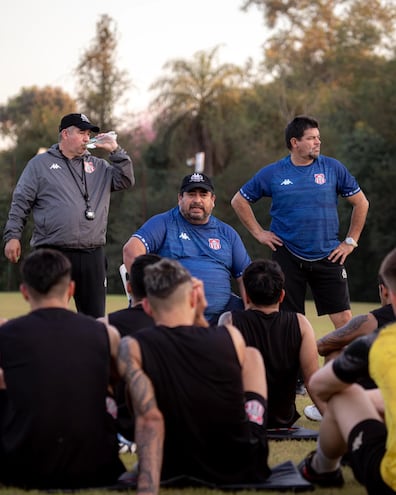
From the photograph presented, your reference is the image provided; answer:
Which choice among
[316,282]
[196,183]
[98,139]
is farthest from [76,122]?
[316,282]

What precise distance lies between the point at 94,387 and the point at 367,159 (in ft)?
108

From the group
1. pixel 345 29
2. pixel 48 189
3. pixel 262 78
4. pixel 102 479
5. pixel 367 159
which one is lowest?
pixel 102 479

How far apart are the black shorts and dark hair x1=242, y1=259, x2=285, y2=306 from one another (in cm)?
166

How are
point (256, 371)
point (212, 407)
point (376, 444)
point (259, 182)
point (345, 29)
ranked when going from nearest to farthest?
1. point (376, 444)
2. point (212, 407)
3. point (256, 371)
4. point (259, 182)
5. point (345, 29)

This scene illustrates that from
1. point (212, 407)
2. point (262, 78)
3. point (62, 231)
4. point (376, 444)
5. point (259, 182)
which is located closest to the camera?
point (376, 444)

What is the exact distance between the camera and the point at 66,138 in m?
8.64

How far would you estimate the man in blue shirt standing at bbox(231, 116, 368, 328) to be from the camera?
8867 mm

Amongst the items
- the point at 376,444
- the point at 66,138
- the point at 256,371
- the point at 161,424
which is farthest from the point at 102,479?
the point at 66,138

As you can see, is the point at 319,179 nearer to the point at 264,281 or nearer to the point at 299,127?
the point at 299,127

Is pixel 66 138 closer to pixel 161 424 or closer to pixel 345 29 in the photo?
pixel 161 424

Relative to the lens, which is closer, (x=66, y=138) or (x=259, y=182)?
(x=66, y=138)

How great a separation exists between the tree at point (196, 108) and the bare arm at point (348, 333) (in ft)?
112

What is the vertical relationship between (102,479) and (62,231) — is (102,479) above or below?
below

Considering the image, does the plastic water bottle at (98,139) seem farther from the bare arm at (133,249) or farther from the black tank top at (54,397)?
the black tank top at (54,397)
